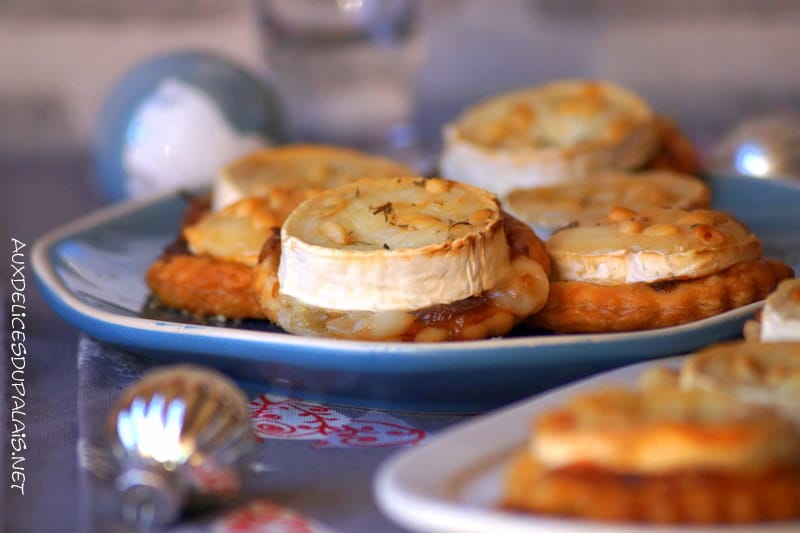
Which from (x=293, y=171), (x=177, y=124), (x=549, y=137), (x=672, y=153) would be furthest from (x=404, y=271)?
(x=177, y=124)

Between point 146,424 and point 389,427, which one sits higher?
point 146,424

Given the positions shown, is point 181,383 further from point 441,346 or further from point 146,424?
point 441,346

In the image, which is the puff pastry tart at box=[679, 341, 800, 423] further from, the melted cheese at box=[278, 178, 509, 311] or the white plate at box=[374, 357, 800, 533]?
the melted cheese at box=[278, 178, 509, 311]

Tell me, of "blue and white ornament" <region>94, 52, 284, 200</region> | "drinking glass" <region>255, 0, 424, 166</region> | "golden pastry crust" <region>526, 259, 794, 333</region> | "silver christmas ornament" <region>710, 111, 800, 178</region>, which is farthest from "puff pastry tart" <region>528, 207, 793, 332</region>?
"drinking glass" <region>255, 0, 424, 166</region>

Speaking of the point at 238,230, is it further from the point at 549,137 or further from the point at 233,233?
the point at 549,137

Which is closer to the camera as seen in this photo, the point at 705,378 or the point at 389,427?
the point at 705,378

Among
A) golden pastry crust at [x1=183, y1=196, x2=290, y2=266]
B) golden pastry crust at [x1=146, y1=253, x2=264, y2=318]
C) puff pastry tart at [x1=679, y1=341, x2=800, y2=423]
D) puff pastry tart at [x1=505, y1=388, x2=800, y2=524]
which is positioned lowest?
golden pastry crust at [x1=146, y1=253, x2=264, y2=318]

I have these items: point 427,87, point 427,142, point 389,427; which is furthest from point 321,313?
point 427,87
